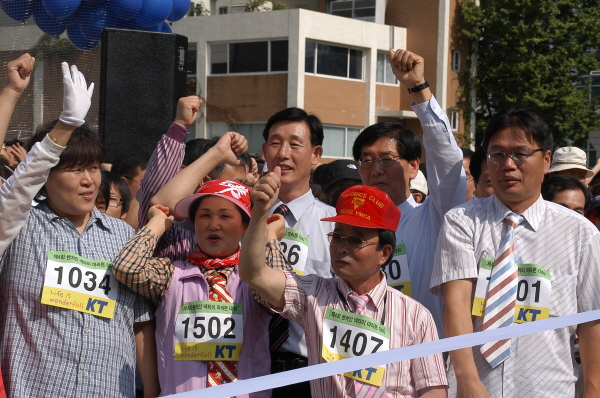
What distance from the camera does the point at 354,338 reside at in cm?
302

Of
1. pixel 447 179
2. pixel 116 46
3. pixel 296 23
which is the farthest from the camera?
pixel 296 23

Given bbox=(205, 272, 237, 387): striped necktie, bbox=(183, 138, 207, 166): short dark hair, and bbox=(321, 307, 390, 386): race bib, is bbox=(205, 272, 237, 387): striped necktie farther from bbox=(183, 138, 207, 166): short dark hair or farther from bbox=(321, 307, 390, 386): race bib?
bbox=(183, 138, 207, 166): short dark hair

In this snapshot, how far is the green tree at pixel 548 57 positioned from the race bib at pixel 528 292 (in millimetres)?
24542

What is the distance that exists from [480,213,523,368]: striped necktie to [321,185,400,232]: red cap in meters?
0.46

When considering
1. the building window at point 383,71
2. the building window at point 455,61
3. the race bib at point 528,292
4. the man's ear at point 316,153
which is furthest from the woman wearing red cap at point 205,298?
the building window at point 455,61

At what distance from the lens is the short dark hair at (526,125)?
3.22 metres

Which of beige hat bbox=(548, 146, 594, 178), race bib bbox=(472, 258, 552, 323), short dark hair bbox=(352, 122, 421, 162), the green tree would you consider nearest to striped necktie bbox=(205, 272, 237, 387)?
race bib bbox=(472, 258, 552, 323)

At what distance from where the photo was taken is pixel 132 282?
126 inches

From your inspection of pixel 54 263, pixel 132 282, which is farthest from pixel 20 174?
pixel 132 282

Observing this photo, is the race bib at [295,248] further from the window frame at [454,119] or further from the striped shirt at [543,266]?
the window frame at [454,119]

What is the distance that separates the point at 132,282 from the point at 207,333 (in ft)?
1.26

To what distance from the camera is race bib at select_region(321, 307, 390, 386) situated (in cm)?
295

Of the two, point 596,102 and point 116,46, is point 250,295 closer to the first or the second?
point 116,46

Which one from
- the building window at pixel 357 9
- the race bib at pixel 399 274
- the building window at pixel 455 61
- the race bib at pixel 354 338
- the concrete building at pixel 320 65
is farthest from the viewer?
the building window at pixel 357 9
